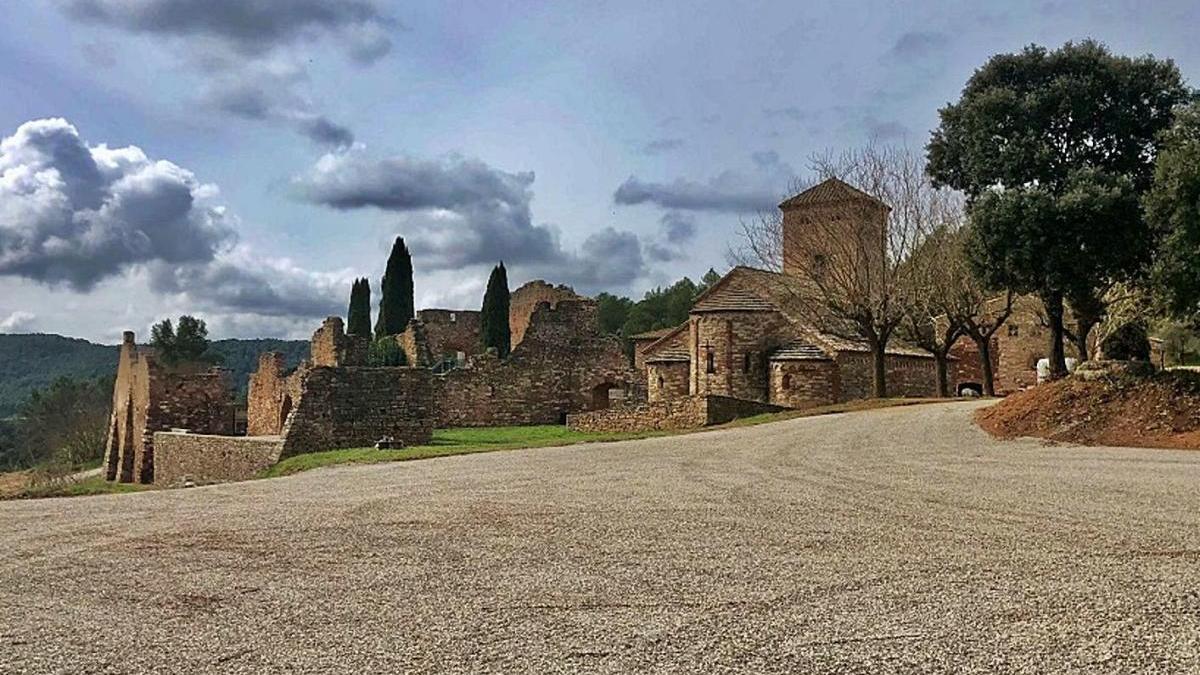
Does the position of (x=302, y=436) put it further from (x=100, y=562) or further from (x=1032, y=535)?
(x=1032, y=535)

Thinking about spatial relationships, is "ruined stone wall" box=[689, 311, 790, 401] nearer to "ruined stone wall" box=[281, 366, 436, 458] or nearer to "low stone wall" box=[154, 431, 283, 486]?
"ruined stone wall" box=[281, 366, 436, 458]

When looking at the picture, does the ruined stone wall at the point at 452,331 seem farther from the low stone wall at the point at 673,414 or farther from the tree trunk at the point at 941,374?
the tree trunk at the point at 941,374

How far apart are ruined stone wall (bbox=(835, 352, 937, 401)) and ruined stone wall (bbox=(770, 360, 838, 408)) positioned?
34 centimetres

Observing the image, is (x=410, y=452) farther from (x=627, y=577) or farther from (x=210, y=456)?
(x=627, y=577)

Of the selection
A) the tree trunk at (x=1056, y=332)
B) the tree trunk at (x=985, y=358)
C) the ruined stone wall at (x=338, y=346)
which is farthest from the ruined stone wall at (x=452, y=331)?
the tree trunk at (x=1056, y=332)

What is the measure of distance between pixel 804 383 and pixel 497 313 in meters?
26.2

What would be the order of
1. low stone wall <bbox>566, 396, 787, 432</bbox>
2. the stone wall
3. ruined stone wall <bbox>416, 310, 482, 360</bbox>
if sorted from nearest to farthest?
1. low stone wall <bbox>566, 396, 787, 432</bbox>
2. the stone wall
3. ruined stone wall <bbox>416, 310, 482, 360</bbox>

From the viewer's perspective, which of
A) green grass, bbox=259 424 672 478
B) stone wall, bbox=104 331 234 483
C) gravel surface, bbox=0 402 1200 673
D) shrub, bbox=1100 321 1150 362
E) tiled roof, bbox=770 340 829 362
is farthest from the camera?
tiled roof, bbox=770 340 829 362

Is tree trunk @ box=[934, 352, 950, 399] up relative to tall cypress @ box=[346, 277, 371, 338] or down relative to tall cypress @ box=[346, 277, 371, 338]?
down

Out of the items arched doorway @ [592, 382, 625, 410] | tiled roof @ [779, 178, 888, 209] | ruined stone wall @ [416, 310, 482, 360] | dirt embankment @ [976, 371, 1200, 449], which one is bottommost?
dirt embankment @ [976, 371, 1200, 449]

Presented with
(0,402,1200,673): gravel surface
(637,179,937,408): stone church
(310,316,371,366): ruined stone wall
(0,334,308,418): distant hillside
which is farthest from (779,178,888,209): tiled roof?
(0,334,308,418): distant hillside

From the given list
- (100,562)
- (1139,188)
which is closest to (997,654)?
(100,562)

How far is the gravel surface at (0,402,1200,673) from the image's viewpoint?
5.90 metres

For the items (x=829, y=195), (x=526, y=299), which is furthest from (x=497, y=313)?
(x=829, y=195)
